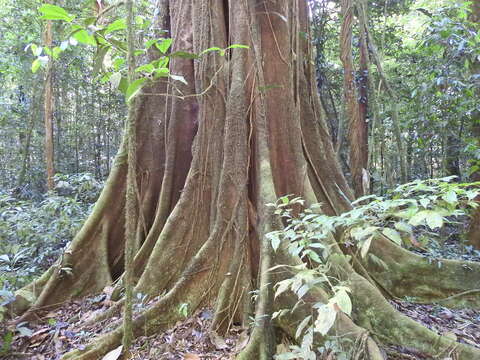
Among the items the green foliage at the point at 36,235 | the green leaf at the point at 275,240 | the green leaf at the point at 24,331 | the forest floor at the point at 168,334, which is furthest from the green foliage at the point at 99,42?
the green foliage at the point at 36,235

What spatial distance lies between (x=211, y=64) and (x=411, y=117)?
4370 mm

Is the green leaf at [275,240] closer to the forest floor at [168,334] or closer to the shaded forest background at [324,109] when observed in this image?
the forest floor at [168,334]

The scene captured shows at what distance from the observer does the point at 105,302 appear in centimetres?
346

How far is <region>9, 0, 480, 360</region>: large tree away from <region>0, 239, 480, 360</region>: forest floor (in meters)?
0.10

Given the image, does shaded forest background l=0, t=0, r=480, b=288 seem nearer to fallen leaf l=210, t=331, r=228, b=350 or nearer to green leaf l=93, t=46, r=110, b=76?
green leaf l=93, t=46, r=110, b=76

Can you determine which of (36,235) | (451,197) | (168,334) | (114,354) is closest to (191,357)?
(168,334)

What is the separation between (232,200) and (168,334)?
4.08ft

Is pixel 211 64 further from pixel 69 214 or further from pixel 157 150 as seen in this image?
pixel 69 214

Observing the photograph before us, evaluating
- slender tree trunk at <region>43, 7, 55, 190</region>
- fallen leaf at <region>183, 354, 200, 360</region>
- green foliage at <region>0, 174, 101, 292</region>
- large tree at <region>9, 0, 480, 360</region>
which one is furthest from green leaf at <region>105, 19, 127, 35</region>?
slender tree trunk at <region>43, 7, 55, 190</region>

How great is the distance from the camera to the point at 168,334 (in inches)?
112

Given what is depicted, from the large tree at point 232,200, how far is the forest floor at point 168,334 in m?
0.10

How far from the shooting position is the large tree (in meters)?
2.78

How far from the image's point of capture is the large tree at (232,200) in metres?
2.78

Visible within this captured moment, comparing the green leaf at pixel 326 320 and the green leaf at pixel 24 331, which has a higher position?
the green leaf at pixel 326 320
